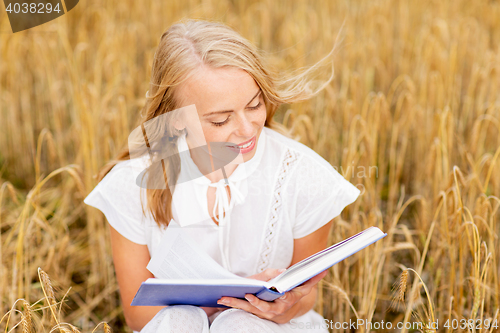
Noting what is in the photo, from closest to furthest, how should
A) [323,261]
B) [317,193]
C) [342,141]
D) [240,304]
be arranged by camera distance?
[323,261] < [240,304] < [317,193] < [342,141]

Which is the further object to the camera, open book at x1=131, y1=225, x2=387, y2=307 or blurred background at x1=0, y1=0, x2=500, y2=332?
blurred background at x1=0, y1=0, x2=500, y2=332

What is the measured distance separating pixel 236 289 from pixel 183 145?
464 millimetres

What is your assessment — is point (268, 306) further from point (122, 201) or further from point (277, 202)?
point (122, 201)

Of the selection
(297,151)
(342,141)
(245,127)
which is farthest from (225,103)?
(342,141)

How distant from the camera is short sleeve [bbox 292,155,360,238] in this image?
1.25m

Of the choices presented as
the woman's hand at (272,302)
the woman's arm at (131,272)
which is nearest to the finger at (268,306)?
the woman's hand at (272,302)

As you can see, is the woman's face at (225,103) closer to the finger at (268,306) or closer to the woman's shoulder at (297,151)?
the woman's shoulder at (297,151)

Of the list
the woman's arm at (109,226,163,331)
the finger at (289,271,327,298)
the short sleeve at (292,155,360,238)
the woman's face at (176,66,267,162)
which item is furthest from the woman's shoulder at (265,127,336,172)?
the woman's arm at (109,226,163,331)

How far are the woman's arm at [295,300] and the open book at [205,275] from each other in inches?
0.9

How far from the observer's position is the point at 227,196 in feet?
4.23

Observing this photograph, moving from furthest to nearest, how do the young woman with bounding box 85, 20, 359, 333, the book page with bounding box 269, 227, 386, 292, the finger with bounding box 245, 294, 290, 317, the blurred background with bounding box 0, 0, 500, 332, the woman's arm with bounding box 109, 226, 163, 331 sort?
1. the blurred background with bounding box 0, 0, 500, 332
2. the woman's arm with bounding box 109, 226, 163, 331
3. the young woman with bounding box 85, 20, 359, 333
4. the finger with bounding box 245, 294, 290, 317
5. the book page with bounding box 269, 227, 386, 292

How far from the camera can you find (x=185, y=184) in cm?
130

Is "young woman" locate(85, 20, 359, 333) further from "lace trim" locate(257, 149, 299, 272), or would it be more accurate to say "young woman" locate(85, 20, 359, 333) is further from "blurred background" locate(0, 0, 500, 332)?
"blurred background" locate(0, 0, 500, 332)

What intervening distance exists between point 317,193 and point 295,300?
11.7 inches
